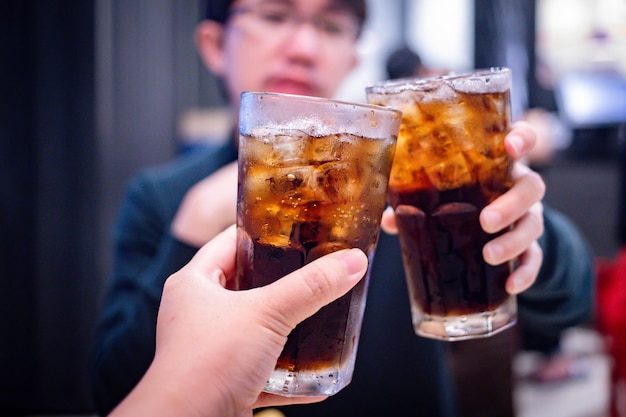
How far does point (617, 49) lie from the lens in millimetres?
5234

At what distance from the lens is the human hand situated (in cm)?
104

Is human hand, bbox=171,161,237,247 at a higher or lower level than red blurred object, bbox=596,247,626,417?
higher

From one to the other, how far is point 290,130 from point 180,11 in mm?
3502

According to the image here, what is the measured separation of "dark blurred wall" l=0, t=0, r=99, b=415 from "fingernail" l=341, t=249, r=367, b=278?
3183 mm

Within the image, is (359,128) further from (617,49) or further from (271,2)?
(617,49)

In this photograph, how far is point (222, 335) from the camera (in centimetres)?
59

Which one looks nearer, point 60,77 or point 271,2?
point 271,2

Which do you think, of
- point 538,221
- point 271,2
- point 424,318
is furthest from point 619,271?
point 271,2

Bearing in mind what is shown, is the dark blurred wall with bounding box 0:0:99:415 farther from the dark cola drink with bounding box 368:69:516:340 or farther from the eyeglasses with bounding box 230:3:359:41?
the dark cola drink with bounding box 368:69:516:340

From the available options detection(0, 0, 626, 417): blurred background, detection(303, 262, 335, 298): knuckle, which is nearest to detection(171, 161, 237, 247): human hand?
detection(303, 262, 335, 298): knuckle

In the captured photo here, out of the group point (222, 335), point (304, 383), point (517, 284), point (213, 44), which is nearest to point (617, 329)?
point (517, 284)

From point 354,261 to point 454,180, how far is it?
260mm

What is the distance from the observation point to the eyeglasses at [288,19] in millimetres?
1398

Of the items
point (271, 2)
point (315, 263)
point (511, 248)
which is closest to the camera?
point (315, 263)
